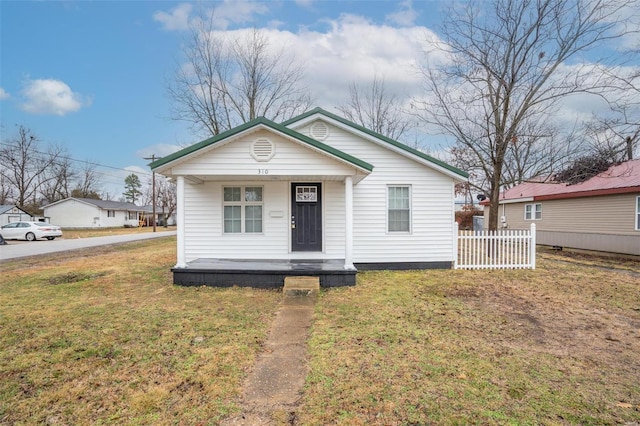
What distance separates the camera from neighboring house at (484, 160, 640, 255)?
1283cm

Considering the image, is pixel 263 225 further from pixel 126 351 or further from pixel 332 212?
pixel 126 351

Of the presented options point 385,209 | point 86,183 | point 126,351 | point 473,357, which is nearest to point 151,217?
point 86,183

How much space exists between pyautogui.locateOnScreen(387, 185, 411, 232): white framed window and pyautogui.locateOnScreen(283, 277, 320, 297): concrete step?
3560mm

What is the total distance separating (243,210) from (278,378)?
6.46m

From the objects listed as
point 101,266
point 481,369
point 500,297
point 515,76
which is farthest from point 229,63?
point 481,369

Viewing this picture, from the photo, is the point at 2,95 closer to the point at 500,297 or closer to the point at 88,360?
the point at 88,360

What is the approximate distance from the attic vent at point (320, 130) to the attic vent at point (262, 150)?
2.69 m

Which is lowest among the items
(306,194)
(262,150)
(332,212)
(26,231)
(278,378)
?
(278,378)

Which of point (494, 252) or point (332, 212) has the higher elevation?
point (332, 212)

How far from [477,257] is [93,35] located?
1890 cm

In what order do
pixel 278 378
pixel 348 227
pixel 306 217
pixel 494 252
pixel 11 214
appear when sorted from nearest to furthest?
1. pixel 278 378
2. pixel 348 227
3. pixel 306 217
4. pixel 494 252
5. pixel 11 214

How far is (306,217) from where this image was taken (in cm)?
934

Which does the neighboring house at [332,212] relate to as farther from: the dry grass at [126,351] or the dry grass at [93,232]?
the dry grass at [93,232]

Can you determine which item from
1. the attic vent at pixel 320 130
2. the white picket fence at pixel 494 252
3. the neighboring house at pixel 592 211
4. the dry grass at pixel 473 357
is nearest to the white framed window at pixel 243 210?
the attic vent at pixel 320 130
